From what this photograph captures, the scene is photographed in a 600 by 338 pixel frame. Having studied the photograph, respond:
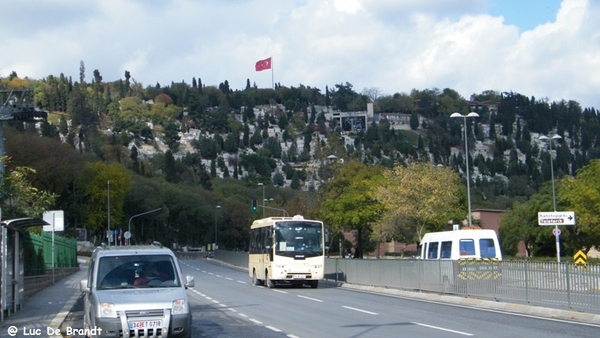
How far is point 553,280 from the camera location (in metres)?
22.0

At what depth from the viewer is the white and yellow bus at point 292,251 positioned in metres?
37.0

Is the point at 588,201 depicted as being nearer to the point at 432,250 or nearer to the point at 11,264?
the point at 432,250

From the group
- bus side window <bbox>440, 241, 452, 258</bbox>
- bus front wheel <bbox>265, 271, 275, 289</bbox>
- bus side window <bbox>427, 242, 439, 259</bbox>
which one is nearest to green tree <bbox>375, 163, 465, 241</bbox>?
bus front wheel <bbox>265, 271, 275, 289</bbox>

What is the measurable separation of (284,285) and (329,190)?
82.0 ft

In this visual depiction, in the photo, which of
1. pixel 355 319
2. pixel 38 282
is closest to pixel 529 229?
pixel 38 282

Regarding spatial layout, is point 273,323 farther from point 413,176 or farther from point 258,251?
point 413,176

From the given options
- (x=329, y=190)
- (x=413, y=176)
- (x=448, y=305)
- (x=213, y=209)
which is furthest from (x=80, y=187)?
(x=448, y=305)

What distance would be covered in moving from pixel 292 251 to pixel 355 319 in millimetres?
16270

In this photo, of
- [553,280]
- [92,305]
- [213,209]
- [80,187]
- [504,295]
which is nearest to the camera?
Result: [92,305]

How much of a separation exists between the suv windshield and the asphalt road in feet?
8.21

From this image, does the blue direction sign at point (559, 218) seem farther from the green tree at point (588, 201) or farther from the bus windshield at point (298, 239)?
the green tree at point (588, 201)

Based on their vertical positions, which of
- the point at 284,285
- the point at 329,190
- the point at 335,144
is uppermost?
the point at 335,144

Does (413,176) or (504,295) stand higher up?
(413,176)

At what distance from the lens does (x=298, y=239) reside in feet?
124
